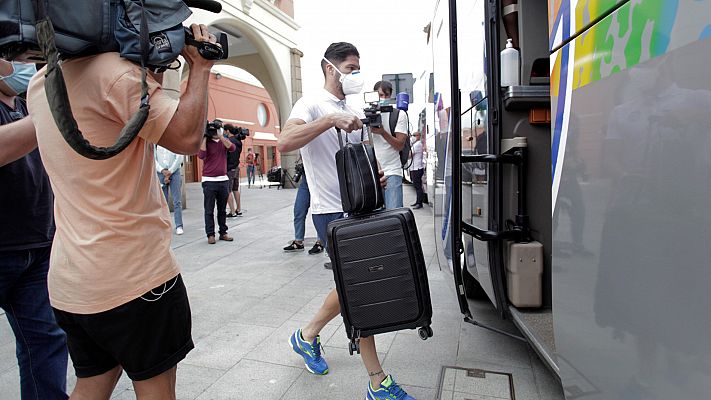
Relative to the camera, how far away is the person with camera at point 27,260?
190cm

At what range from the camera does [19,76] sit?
187 centimetres

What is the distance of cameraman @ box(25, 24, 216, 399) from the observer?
4.39 feet

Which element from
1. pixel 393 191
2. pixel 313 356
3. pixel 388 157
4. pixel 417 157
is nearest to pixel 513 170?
pixel 313 356

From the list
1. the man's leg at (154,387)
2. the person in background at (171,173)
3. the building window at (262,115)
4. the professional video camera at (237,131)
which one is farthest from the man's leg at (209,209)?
the building window at (262,115)

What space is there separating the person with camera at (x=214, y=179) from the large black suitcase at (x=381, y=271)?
508cm

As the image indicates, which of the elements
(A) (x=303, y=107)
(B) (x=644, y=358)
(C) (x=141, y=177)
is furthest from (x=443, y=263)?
(C) (x=141, y=177)

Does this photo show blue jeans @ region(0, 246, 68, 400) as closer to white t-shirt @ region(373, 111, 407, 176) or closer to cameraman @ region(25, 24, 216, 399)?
cameraman @ region(25, 24, 216, 399)

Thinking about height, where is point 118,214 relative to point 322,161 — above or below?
below

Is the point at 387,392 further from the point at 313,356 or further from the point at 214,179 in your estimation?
the point at 214,179

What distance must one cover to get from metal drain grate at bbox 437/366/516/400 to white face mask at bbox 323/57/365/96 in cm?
179

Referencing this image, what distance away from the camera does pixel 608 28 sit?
1394mm

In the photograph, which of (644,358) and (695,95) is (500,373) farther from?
(695,95)

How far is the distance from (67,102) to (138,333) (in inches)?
27.7

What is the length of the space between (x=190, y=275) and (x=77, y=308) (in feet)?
12.8
